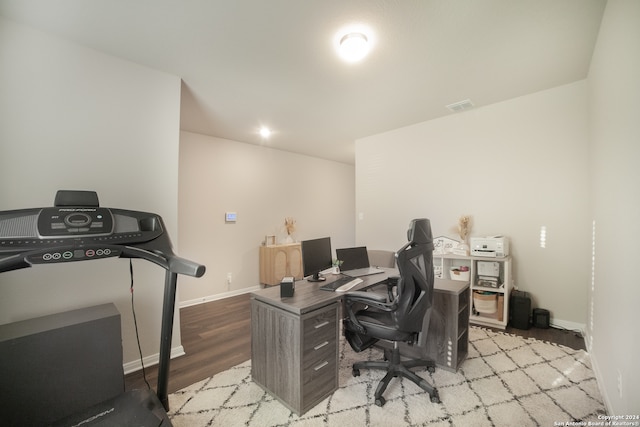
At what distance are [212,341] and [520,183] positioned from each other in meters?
4.20

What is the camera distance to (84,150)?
222cm

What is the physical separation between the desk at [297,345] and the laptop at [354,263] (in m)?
0.69

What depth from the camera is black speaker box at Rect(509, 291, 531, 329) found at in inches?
124

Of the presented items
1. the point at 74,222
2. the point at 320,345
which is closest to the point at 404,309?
the point at 320,345

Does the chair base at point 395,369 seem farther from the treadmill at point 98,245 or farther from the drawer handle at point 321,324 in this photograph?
the treadmill at point 98,245

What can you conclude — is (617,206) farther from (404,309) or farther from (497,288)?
(497,288)

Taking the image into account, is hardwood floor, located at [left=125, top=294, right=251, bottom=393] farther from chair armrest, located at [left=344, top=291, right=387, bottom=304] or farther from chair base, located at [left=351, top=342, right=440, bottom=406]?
chair armrest, located at [left=344, top=291, right=387, bottom=304]

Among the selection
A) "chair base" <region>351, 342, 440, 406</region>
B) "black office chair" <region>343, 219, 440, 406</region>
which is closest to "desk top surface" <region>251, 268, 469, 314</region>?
"black office chair" <region>343, 219, 440, 406</region>

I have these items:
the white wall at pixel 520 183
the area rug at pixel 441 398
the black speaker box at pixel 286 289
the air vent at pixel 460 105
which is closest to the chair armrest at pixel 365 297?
the black speaker box at pixel 286 289

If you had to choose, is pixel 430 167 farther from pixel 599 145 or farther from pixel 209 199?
pixel 209 199

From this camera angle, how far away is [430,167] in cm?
415

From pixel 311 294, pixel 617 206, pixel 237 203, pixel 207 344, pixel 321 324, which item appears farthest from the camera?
pixel 237 203

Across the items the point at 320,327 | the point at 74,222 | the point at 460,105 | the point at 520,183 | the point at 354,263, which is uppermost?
the point at 460,105

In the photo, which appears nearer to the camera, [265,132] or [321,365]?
[321,365]
